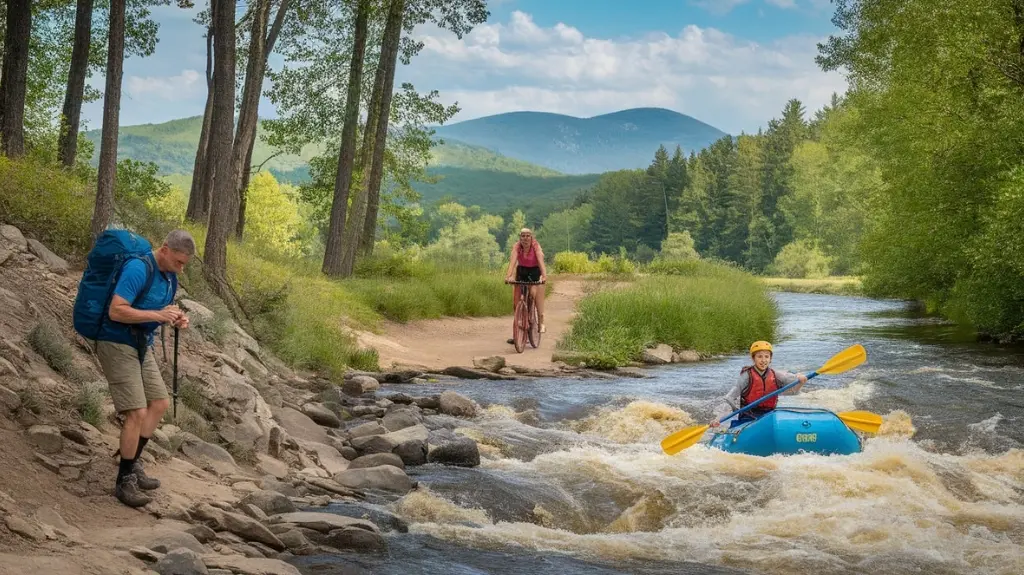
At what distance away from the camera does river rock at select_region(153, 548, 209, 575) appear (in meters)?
5.19

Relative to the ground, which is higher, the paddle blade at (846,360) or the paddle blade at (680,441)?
the paddle blade at (846,360)

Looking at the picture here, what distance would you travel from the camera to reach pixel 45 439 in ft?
21.0

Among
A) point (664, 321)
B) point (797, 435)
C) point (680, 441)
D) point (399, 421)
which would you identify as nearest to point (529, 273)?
point (664, 321)

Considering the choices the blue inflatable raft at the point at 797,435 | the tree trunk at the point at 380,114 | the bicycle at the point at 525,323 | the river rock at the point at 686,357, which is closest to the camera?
the blue inflatable raft at the point at 797,435

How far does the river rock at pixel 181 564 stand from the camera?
5.19m

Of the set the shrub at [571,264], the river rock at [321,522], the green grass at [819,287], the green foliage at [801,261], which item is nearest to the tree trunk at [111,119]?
the river rock at [321,522]

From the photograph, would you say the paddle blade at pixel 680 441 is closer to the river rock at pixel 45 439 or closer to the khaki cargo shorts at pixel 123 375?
the khaki cargo shorts at pixel 123 375

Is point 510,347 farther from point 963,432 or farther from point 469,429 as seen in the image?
point 963,432

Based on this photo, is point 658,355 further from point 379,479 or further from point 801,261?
point 801,261

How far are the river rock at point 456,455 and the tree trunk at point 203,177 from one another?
11.7 meters

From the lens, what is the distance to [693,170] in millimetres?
107000

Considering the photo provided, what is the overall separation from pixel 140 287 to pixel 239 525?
1581 millimetres

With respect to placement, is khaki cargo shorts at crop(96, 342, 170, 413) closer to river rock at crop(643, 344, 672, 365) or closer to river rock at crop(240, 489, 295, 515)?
river rock at crop(240, 489, 295, 515)

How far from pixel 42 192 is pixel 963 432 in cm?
1059
